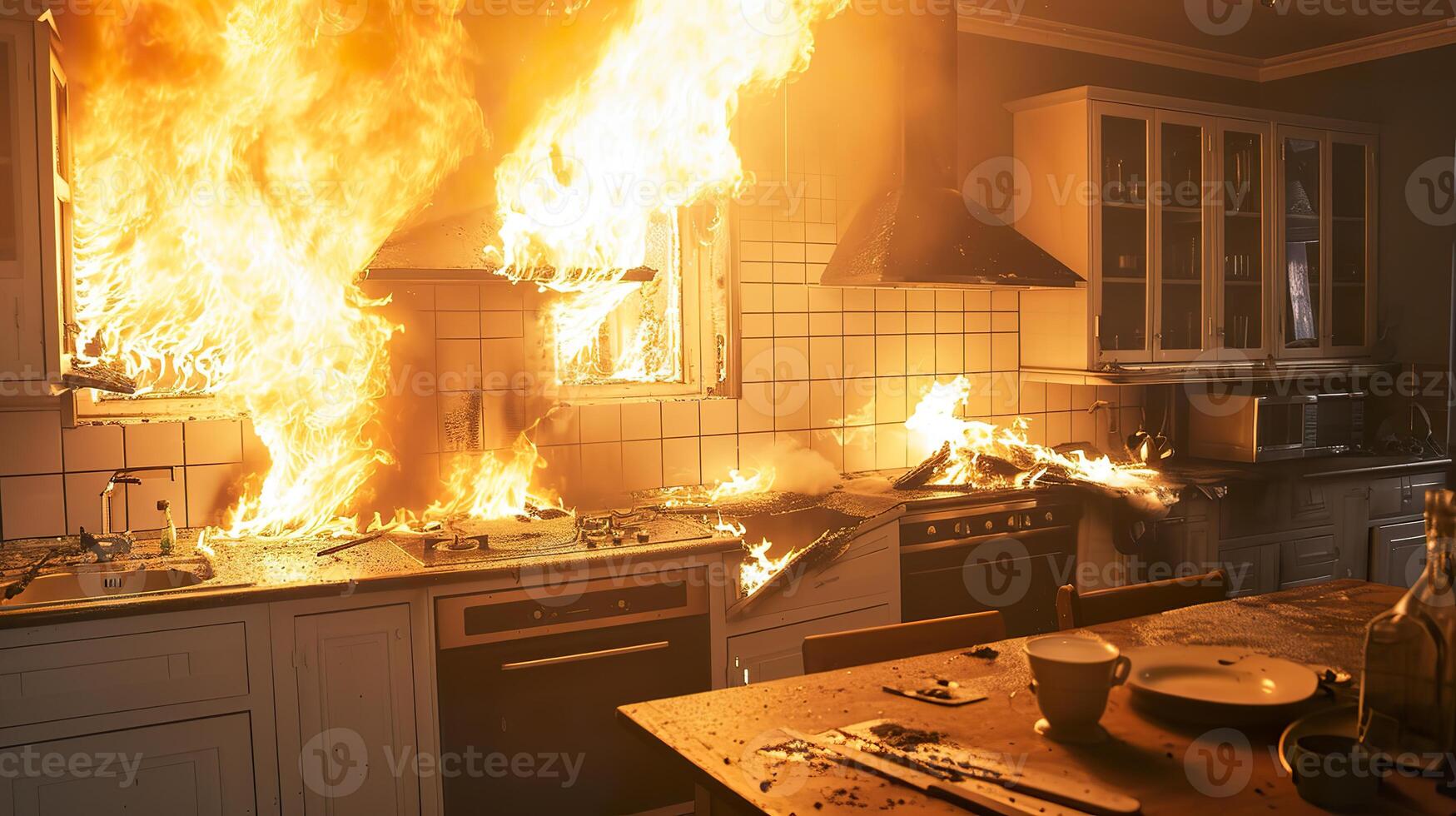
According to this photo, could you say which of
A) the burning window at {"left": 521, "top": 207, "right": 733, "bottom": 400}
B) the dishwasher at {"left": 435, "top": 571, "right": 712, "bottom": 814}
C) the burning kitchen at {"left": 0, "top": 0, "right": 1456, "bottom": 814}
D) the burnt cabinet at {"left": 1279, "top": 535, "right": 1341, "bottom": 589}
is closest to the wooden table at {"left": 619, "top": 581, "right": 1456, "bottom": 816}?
the burning kitchen at {"left": 0, "top": 0, "right": 1456, "bottom": 814}

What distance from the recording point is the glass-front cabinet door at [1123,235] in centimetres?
402

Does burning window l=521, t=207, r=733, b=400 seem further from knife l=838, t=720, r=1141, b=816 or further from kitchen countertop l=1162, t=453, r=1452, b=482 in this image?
knife l=838, t=720, r=1141, b=816

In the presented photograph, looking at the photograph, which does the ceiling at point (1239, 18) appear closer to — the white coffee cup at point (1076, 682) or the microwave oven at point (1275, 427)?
the microwave oven at point (1275, 427)

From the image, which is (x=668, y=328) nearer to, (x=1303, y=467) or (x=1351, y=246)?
(x=1303, y=467)

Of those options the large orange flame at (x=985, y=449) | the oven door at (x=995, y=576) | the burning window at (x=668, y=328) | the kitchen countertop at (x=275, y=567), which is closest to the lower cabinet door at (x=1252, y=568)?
the large orange flame at (x=985, y=449)

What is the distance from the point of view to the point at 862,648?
1.82 meters

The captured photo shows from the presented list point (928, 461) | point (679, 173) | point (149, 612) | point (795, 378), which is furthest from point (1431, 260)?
point (149, 612)

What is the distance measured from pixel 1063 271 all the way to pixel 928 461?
87cm

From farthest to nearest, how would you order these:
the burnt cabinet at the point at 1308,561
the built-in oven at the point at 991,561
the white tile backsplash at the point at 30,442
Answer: the burnt cabinet at the point at 1308,561 → the built-in oven at the point at 991,561 → the white tile backsplash at the point at 30,442

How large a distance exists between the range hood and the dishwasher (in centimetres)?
133

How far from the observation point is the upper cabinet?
4.04 m

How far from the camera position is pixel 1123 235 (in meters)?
4.11

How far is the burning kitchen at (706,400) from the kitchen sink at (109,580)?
0.02m

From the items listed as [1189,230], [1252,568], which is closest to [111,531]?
[1252,568]
